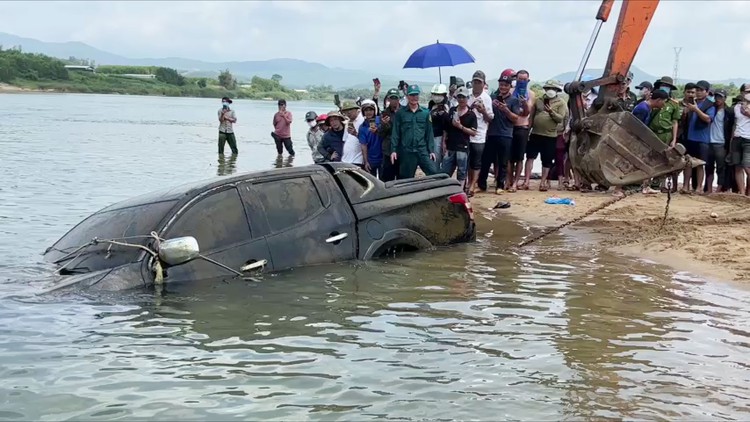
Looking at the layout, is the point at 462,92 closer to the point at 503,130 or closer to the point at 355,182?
the point at 503,130

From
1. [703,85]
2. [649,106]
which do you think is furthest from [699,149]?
[649,106]

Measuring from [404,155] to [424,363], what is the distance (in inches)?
268

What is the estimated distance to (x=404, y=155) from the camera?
480 inches

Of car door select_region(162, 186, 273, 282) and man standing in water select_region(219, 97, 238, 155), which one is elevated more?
man standing in water select_region(219, 97, 238, 155)

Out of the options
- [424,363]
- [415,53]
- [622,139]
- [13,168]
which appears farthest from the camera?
[13,168]

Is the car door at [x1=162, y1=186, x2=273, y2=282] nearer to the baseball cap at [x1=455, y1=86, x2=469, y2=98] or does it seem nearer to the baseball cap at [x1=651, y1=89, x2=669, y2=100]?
the baseball cap at [x1=455, y1=86, x2=469, y2=98]

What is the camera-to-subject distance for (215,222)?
7.33m

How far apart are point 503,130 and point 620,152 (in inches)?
166

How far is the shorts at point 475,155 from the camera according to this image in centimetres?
1321

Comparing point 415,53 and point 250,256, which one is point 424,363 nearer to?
point 250,256

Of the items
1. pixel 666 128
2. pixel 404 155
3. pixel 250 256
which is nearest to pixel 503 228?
pixel 404 155

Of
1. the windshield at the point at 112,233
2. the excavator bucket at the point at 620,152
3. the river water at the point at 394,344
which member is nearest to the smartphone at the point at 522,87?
the excavator bucket at the point at 620,152

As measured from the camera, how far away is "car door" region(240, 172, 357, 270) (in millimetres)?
7777

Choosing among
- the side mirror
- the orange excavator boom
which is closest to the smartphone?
the orange excavator boom
